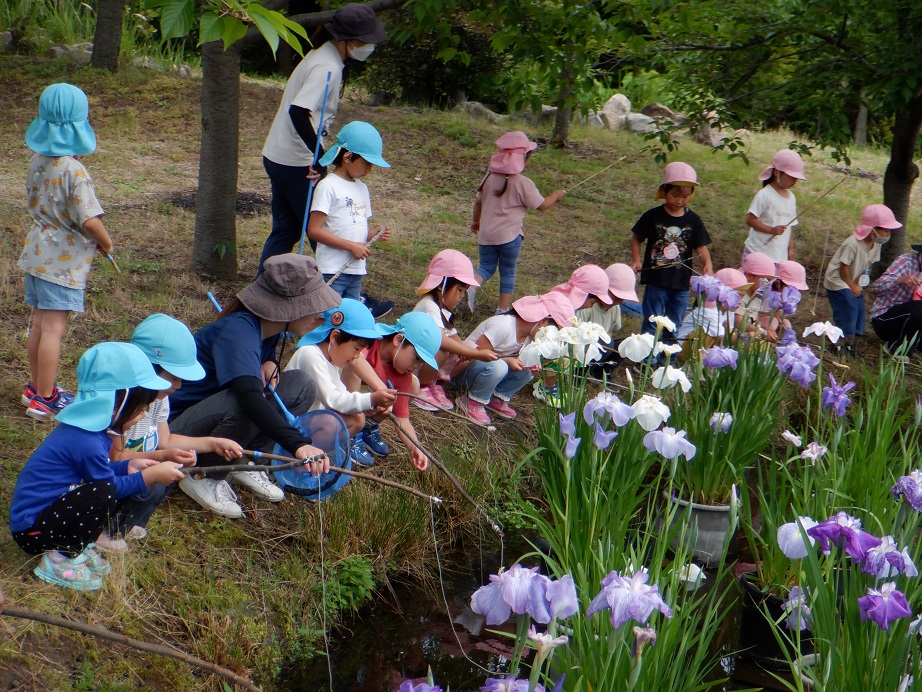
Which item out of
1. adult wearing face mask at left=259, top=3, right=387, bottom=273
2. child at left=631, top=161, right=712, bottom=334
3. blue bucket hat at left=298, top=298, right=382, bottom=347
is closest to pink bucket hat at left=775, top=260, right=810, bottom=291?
child at left=631, top=161, right=712, bottom=334

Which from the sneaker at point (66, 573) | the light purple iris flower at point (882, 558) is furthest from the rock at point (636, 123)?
the light purple iris flower at point (882, 558)

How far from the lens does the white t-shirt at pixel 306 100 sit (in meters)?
4.74

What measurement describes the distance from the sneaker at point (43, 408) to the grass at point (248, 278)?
6 centimetres

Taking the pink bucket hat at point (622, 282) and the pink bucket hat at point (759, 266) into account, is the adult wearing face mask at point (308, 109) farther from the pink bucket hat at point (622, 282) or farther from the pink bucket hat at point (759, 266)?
the pink bucket hat at point (759, 266)

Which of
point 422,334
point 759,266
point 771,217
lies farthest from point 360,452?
point 771,217

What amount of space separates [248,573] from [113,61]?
929 cm

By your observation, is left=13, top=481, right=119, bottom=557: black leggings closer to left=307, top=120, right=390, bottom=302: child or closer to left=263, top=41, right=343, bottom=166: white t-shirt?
left=307, top=120, right=390, bottom=302: child

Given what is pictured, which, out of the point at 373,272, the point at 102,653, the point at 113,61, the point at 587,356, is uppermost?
the point at 113,61

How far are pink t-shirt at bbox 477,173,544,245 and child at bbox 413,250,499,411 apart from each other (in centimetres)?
132

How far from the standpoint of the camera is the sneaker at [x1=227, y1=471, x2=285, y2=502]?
147 inches

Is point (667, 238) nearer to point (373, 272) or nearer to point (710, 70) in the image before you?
point (373, 272)

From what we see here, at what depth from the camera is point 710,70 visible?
25.8 feet

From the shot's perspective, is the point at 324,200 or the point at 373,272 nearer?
the point at 324,200

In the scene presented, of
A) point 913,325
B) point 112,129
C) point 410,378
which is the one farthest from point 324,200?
point 112,129
